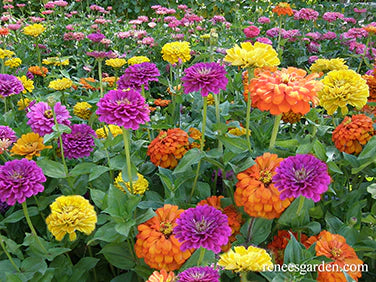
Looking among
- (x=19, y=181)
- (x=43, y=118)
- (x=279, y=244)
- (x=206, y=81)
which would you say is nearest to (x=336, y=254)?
(x=279, y=244)

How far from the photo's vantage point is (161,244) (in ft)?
3.22

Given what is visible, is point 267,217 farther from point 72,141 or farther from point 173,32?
point 173,32

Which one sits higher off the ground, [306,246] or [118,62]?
[118,62]

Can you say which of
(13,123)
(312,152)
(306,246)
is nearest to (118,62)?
(13,123)

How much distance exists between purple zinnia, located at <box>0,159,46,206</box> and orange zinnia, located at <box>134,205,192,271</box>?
28 centimetres

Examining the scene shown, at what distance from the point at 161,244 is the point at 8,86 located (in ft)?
3.11

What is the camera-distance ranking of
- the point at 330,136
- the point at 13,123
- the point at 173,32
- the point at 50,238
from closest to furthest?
1. the point at 50,238
2. the point at 330,136
3. the point at 13,123
4. the point at 173,32

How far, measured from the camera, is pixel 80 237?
49.1 inches

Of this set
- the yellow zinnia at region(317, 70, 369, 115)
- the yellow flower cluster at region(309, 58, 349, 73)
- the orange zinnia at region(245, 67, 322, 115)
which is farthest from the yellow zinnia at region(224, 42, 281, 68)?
the yellow flower cluster at region(309, 58, 349, 73)

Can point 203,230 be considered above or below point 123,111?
below

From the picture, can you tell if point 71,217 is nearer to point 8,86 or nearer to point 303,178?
point 303,178

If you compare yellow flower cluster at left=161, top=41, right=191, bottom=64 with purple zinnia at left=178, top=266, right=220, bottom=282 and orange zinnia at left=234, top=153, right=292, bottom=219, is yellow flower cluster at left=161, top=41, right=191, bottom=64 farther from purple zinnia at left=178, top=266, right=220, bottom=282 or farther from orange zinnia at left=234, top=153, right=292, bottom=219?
purple zinnia at left=178, top=266, right=220, bottom=282

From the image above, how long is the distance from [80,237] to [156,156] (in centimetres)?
33

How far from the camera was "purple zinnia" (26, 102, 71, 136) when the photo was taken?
1.28 meters
